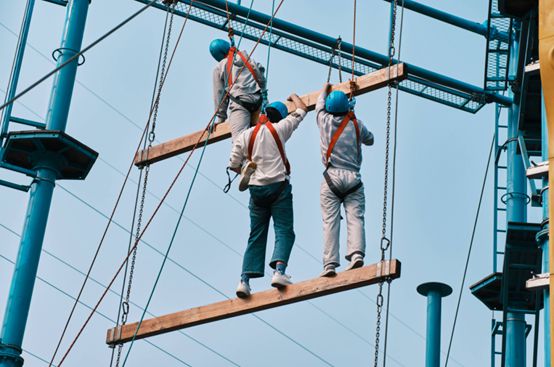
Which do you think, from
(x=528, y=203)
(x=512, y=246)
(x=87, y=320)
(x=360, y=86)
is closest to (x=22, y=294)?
(x=87, y=320)

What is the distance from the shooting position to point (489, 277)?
65.7 ft

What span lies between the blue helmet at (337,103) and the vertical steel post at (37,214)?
3.74 metres

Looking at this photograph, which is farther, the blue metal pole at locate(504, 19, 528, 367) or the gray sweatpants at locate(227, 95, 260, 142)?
the blue metal pole at locate(504, 19, 528, 367)

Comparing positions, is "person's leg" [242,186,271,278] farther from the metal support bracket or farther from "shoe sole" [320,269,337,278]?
the metal support bracket

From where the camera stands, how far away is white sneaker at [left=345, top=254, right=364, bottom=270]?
13688 mm

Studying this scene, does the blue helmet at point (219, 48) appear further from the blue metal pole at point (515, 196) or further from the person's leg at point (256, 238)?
the blue metal pole at point (515, 196)

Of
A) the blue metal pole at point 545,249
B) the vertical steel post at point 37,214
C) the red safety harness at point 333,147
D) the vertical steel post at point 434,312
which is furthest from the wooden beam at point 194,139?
the vertical steel post at point 434,312

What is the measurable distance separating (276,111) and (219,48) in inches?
83.8

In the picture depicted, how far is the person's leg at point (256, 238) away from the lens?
14062 millimetres

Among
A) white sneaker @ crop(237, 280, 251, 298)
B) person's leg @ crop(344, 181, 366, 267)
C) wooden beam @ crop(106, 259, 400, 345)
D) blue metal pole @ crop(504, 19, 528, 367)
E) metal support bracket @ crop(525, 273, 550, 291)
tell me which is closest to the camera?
metal support bracket @ crop(525, 273, 550, 291)

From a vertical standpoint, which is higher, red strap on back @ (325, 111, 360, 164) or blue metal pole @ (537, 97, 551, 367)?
red strap on back @ (325, 111, 360, 164)

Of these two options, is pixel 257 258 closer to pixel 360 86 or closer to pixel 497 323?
pixel 360 86

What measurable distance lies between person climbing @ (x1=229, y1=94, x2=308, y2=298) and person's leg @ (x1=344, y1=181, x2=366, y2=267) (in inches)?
23.1

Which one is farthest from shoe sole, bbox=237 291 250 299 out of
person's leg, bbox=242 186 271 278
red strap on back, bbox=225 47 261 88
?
red strap on back, bbox=225 47 261 88
